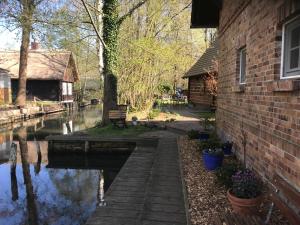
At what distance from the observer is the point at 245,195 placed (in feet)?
15.2

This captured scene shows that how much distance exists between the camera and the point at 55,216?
25.1 feet

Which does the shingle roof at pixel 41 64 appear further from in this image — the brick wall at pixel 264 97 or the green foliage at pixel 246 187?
the green foliage at pixel 246 187

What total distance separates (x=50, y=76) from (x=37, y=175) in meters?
27.4

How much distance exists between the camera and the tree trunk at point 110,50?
15.2m

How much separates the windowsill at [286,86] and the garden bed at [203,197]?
1.64 meters

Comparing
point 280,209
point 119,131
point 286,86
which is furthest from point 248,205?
point 119,131

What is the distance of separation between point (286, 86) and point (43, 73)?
1409 inches

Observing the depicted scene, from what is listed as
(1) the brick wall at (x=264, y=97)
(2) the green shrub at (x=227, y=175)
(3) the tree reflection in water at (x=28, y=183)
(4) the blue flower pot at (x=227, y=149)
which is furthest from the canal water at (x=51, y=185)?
(4) the blue flower pot at (x=227, y=149)

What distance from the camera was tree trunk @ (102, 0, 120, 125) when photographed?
49.7ft

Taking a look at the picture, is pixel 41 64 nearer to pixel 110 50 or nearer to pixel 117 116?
pixel 110 50

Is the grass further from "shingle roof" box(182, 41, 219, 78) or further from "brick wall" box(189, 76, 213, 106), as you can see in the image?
"brick wall" box(189, 76, 213, 106)

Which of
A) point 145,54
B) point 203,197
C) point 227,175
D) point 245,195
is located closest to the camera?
point 245,195

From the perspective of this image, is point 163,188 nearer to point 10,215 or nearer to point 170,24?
point 10,215

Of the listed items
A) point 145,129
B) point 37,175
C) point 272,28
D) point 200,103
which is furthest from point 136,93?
point 272,28
